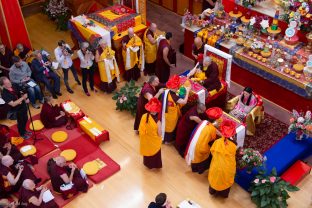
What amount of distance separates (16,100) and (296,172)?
5.37m

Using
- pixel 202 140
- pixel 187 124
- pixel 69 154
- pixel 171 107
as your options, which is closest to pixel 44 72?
pixel 69 154

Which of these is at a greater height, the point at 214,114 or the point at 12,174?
the point at 214,114

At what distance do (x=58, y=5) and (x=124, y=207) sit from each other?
6.93 meters

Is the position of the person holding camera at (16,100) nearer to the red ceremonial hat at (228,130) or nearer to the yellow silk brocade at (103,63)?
the yellow silk brocade at (103,63)

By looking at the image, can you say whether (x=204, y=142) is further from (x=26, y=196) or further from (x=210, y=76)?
(x=26, y=196)

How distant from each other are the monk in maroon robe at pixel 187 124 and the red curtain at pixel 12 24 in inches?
174

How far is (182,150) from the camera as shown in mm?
7715

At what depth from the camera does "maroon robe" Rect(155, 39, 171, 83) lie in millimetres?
8938

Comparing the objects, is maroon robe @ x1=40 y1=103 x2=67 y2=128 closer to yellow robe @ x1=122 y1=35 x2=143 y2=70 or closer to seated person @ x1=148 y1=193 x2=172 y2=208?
yellow robe @ x1=122 y1=35 x2=143 y2=70

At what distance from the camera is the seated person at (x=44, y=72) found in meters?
8.82

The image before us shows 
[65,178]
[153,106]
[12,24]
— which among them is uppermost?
[12,24]

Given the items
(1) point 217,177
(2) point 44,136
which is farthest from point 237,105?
(2) point 44,136

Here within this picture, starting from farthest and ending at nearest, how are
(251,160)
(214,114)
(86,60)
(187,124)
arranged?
1. (86,60)
2. (187,124)
3. (214,114)
4. (251,160)

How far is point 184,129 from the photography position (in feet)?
24.2
